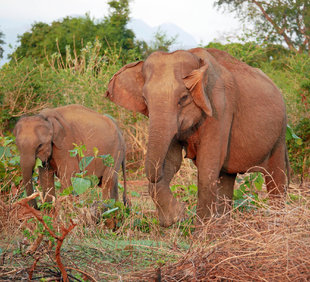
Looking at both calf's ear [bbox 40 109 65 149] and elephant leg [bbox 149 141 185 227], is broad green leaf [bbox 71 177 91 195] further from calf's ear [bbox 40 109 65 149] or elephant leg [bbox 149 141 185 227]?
calf's ear [bbox 40 109 65 149]

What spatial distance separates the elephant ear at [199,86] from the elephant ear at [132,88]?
0.60 m

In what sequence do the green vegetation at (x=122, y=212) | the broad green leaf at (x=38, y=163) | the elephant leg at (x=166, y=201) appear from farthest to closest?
the broad green leaf at (x=38, y=163) < the elephant leg at (x=166, y=201) < the green vegetation at (x=122, y=212)

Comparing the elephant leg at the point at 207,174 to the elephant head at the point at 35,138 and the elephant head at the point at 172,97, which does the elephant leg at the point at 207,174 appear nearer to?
the elephant head at the point at 172,97

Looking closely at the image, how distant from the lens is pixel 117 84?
5.55 m

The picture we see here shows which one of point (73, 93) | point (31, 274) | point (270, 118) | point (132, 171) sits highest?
point (270, 118)

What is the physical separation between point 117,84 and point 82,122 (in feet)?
9.24

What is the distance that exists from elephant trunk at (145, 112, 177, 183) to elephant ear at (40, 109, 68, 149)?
305 cm

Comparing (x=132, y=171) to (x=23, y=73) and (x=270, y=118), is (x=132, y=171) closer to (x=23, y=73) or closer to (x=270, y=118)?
(x=23, y=73)

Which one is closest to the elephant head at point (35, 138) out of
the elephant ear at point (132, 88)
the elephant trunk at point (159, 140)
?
the elephant ear at point (132, 88)

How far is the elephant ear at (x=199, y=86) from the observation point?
487 cm

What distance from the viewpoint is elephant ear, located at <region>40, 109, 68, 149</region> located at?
300 inches

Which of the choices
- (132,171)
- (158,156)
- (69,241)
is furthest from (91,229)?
(132,171)

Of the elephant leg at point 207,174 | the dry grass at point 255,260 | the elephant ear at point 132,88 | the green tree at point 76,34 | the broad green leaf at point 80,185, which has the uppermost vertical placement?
the elephant ear at point 132,88

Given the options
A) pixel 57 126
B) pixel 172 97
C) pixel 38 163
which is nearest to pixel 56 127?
pixel 57 126
